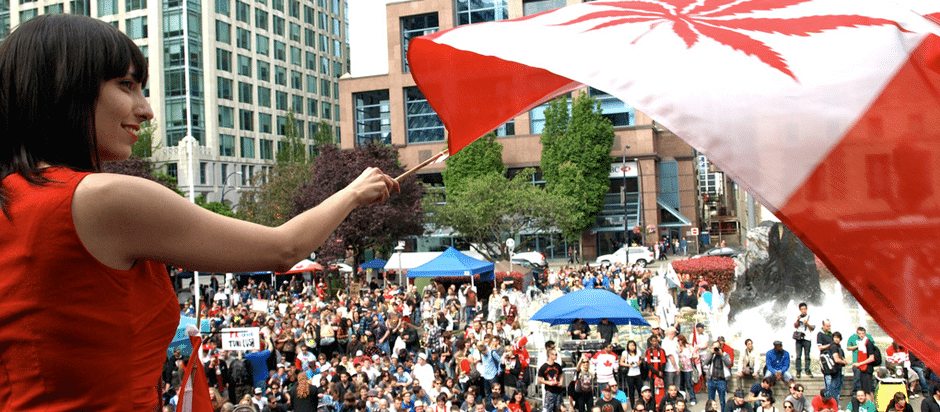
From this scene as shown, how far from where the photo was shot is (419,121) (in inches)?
2330

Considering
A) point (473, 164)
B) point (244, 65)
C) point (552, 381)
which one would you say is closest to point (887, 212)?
point (552, 381)

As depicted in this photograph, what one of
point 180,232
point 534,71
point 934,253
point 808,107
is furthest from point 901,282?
point 180,232

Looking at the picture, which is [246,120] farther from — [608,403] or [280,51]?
[608,403]

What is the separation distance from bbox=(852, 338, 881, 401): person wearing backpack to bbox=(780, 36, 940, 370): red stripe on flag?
12475 mm

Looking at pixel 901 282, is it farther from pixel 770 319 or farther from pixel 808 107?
pixel 770 319

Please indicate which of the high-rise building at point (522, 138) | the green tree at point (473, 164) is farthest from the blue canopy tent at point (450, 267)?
the high-rise building at point (522, 138)

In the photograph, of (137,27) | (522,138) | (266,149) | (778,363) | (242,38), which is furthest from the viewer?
(266,149)

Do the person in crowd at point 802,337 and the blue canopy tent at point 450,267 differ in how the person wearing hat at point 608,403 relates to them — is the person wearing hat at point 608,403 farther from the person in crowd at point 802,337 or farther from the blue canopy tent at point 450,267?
the blue canopy tent at point 450,267

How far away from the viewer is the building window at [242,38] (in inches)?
2721

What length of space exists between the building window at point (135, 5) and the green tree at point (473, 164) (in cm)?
2908

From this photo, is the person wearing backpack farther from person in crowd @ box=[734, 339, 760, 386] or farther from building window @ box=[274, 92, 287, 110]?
building window @ box=[274, 92, 287, 110]

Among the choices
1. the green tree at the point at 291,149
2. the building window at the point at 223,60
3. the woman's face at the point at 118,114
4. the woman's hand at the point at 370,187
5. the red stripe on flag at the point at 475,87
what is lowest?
the woman's hand at the point at 370,187

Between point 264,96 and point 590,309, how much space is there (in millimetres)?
63601

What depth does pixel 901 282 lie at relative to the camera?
209 cm
